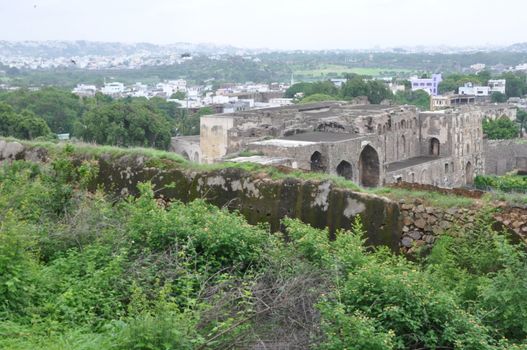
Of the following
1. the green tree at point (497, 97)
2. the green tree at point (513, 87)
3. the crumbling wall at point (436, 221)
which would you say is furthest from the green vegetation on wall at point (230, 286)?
the green tree at point (513, 87)

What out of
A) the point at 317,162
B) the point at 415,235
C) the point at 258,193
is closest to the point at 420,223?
the point at 415,235

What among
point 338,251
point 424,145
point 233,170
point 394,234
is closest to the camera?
point 338,251

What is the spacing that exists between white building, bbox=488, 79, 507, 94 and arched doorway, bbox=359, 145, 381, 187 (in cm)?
7290

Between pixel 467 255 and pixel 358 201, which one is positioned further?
pixel 358 201

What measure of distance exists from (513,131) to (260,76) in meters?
128

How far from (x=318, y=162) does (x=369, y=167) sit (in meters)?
5.63

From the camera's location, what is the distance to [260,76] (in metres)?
177

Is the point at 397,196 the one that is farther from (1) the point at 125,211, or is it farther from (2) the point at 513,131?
(2) the point at 513,131

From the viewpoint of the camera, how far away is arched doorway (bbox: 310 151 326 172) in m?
24.0

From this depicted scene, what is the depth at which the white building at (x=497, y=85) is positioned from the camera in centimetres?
9669

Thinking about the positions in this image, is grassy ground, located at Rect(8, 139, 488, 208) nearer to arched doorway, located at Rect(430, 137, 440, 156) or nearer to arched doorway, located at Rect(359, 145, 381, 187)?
arched doorway, located at Rect(359, 145, 381, 187)

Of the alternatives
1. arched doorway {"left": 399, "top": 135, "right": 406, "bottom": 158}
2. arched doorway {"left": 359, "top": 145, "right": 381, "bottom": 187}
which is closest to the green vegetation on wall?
arched doorway {"left": 359, "top": 145, "right": 381, "bottom": 187}

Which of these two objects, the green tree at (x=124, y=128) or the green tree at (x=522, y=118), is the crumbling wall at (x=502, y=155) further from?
the green tree at (x=522, y=118)

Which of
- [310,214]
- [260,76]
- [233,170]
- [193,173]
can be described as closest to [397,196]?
[310,214]
